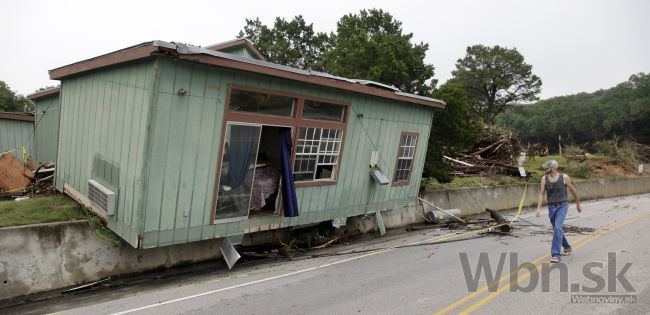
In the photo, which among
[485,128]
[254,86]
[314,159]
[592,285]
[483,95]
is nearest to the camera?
[592,285]

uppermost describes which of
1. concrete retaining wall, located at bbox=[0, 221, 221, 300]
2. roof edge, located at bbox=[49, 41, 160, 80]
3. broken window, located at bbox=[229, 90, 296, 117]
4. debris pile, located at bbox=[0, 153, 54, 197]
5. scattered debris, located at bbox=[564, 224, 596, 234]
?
roof edge, located at bbox=[49, 41, 160, 80]

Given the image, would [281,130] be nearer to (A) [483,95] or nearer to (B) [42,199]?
(B) [42,199]

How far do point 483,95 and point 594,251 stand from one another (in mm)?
46595

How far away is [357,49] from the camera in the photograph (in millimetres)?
23250

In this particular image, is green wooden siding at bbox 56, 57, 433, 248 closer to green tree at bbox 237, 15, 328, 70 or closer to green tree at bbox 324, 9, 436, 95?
green tree at bbox 324, 9, 436, 95

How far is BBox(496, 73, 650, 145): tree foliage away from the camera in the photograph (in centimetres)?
5566

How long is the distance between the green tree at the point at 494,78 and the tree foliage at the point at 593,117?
84.6 inches

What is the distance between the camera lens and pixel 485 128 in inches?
1037

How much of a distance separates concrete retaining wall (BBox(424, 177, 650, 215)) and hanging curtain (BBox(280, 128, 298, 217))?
7.68 m

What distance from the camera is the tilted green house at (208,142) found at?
729cm

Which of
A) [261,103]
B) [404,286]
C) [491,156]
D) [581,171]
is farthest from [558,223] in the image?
[581,171]

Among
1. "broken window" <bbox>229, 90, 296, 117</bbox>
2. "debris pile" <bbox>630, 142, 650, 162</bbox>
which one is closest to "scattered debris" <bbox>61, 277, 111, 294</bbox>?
"broken window" <bbox>229, 90, 296, 117</bbox>

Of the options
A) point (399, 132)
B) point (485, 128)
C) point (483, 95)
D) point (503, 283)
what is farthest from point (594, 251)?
point (483, 95)

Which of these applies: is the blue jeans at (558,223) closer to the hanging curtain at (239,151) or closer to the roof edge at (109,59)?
the hanging curtain at (239,151)
